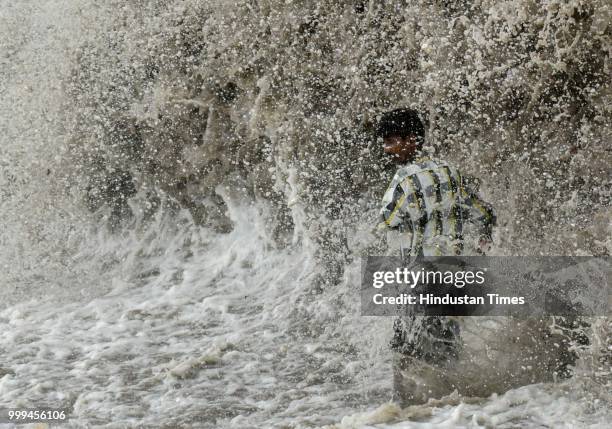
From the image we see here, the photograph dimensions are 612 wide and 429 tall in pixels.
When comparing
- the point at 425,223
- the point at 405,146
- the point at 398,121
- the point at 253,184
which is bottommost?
the point at 425,223

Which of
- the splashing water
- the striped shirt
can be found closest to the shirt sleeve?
the striped shirt

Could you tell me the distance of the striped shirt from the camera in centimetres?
374

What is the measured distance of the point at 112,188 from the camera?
7.35 meters

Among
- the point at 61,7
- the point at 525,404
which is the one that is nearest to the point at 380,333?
the point at 525,404

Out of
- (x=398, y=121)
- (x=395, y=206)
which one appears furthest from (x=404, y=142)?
(x=398, y=121)

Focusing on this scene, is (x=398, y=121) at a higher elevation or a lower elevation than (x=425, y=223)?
higher

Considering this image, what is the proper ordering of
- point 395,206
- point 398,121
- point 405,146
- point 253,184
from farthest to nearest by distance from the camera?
point 253,184 < point 398,121 < point 405,146 < point 395,206

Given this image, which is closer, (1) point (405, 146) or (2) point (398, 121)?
(1) point (405, 146)

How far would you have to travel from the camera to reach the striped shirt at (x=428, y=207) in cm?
374

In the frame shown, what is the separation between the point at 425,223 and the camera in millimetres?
3801

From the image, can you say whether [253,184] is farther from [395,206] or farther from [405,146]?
[395,206]

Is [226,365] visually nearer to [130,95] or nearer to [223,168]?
[223,168]

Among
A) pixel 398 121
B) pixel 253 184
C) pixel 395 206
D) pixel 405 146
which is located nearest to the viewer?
pixel 395 206

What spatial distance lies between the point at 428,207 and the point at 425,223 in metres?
0.08
